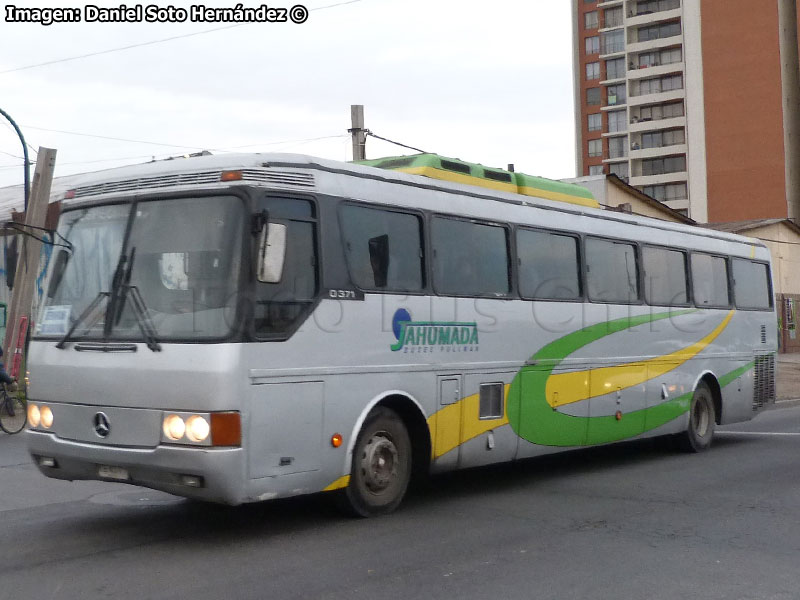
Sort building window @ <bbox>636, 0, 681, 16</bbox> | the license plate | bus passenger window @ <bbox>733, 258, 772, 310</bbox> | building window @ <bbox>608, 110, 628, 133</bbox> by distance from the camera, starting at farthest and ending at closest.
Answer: building window @ <bbox>608, 110, 628, 133</bbox> < building window @ <bbox>636, 0, 681, 16</bbox> < bus passenger window @ <bbox>733, 258, 772, 310</bbox> < the license plate

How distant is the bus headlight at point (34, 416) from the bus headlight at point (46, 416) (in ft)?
0.15

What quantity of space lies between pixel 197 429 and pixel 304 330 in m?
1.21

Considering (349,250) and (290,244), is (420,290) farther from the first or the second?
(290,244)

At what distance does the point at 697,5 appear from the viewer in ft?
281

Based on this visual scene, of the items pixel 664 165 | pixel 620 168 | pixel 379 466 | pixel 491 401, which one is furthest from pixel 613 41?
pixel 379 466

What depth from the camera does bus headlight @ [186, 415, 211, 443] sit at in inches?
288

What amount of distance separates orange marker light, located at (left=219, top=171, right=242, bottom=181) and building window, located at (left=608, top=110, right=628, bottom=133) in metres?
90.2

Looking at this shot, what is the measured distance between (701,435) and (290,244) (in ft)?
26.6

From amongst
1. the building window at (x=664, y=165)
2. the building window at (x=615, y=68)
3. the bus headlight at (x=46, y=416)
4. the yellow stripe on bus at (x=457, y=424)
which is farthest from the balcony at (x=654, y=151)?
the bus headlight at (x=46, y=416)

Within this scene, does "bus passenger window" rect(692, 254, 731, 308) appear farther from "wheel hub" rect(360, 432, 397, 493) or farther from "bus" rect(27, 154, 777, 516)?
"wheel hub" rect(360, 432, 397, 493)

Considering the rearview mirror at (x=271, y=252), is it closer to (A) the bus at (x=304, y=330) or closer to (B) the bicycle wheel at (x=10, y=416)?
(A) the bus at (x=304, y=330)

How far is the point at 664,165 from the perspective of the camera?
9031cm

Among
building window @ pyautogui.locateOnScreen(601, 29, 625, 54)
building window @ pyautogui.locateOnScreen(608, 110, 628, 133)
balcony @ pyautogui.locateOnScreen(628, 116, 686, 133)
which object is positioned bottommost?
balcony @ pyautogui.locateOnScreen(628, 116, 686, 133)

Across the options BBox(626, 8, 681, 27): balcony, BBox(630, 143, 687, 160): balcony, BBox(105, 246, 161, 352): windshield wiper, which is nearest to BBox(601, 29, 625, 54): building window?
BBox(626, 8, 681, 27): balcony
